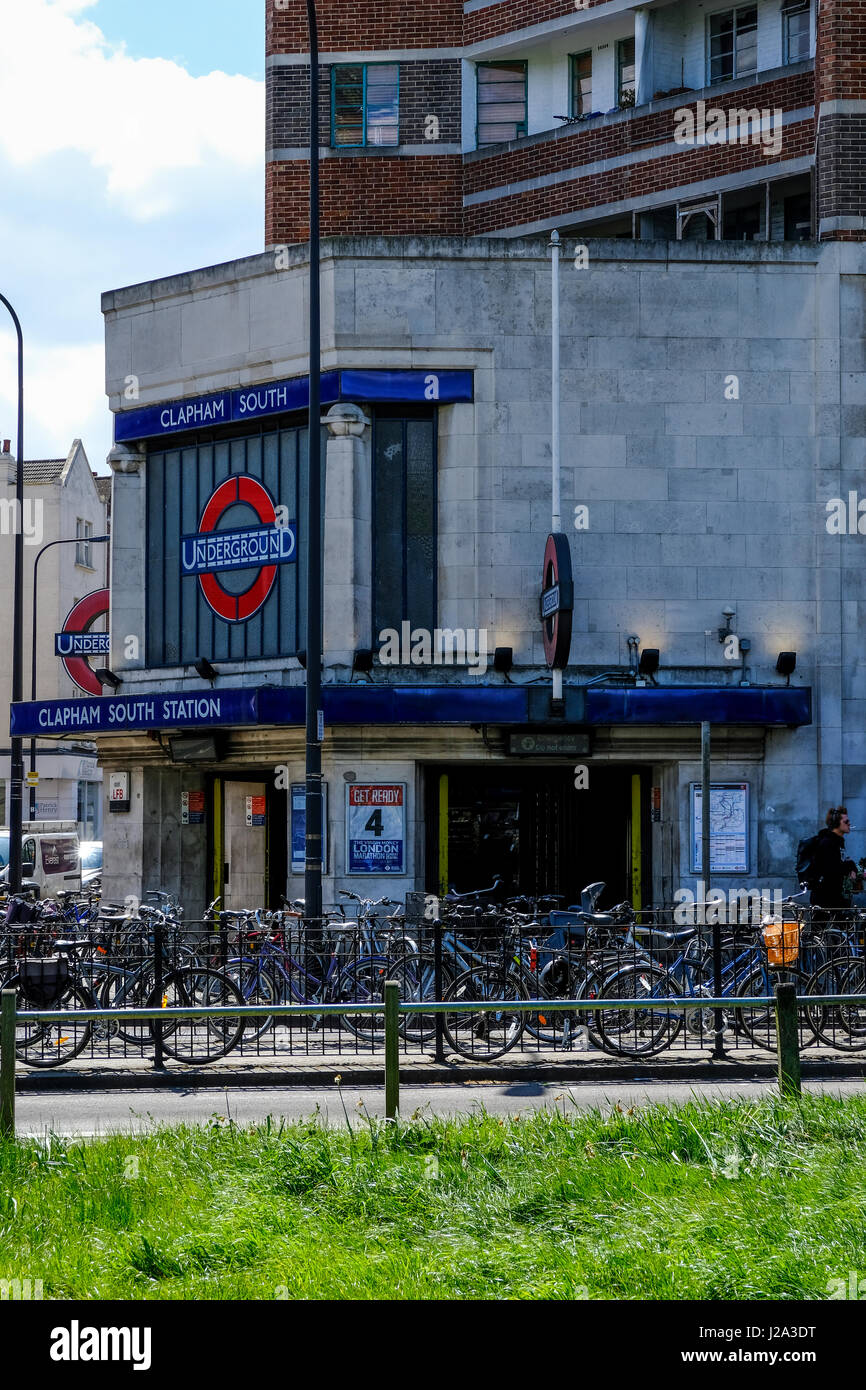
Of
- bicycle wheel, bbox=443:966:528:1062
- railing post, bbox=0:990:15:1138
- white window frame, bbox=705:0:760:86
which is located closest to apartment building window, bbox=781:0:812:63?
white window frame, bbox=705:0:760:86

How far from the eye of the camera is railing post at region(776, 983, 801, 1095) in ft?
30.1

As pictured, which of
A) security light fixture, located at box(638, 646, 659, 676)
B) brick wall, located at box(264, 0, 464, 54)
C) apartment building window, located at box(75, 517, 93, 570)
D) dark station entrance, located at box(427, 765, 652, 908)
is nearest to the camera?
security light fixture, located at box(638, 646, 659, 676)

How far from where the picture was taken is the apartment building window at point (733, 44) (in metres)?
26.8

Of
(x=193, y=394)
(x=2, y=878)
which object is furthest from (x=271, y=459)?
(x=2, y=878)

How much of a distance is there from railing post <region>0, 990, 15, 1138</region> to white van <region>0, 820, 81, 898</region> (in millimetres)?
26187

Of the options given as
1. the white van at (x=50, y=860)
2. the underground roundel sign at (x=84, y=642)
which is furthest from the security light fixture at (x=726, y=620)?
the white van at (x=50, y=860)

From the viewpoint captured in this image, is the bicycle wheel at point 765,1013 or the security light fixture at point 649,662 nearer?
the bicycle wheel at point 765,1013

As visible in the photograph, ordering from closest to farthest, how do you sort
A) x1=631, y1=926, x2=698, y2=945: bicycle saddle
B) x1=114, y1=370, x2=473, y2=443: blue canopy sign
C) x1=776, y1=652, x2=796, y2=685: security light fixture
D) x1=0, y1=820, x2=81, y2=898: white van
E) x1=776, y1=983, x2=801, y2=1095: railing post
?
x1=776, y1=983, x2=801, y2=1095: railing post, x1=631, y1=926, x2=698, y2=945: bicycle saddle, x1=776, y1=652, x2=796, y2=685: security light fixture, x1=114, y1=370, x2=473, y2=443: blue canopy sign, x1=0, y1=820, x2=81, y2=898: white van

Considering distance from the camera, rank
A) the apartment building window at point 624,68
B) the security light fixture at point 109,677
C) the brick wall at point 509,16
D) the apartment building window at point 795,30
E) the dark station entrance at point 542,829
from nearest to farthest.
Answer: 1. the dark station entrance at point 542,829
2. the security light fixture at point 109,677
3. the apartment building window at point 795,30
4. the brick wall at point 509,16
5. the apartment building window at point 624,68

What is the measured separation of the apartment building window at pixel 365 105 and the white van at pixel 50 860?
16996 millimetres

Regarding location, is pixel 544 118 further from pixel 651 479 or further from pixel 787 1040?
pixel 787 1040

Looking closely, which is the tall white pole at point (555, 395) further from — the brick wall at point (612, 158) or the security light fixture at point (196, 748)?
the brick wall at point (612, 158)

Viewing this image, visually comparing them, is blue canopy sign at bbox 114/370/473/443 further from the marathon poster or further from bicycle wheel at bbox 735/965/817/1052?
bicycle wheel at bbox 735/965/817/1052
